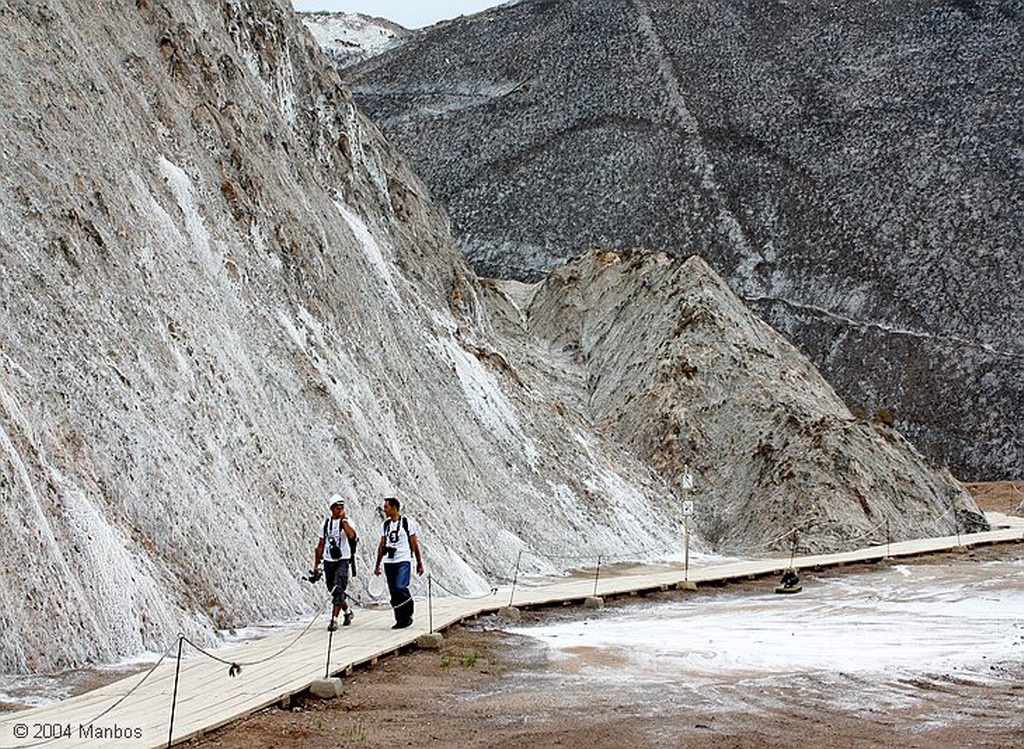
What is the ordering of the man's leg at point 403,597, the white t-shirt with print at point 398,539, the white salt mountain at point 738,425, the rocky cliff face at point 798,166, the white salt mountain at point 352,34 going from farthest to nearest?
the white salt mountain at point 352,34 < the rocky cliff face at point 798,166 < the white salt mountain at point 738,425 < the man's leg at point 403,597 < the white t-shirt with print at point 398,539

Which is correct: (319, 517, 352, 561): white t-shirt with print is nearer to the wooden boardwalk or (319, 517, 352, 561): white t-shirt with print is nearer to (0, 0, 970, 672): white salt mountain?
the wooden boardwalk

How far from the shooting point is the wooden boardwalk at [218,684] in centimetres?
851

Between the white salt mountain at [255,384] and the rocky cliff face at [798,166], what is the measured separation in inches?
902

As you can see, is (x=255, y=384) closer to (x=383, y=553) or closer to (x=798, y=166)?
(x=383, y=553)

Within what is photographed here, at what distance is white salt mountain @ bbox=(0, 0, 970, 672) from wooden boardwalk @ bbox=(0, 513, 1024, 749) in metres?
0.95

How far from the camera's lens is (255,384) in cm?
1941

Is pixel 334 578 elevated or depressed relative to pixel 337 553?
depressed

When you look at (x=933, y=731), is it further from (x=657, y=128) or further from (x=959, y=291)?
(x=657, y=128)

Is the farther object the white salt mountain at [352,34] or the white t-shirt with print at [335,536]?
Result: the white salt mountain at [352,34]

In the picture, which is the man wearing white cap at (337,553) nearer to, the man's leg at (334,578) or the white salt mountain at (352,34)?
the man's leg at (334,578)

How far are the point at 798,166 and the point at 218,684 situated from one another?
6475 centimetres

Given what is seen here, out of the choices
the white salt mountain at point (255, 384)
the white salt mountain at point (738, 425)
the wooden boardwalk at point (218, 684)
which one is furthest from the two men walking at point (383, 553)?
the white salt mountain at point (738, 425)

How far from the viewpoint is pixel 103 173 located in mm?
18484

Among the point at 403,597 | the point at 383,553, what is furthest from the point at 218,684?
the point at 403,597
